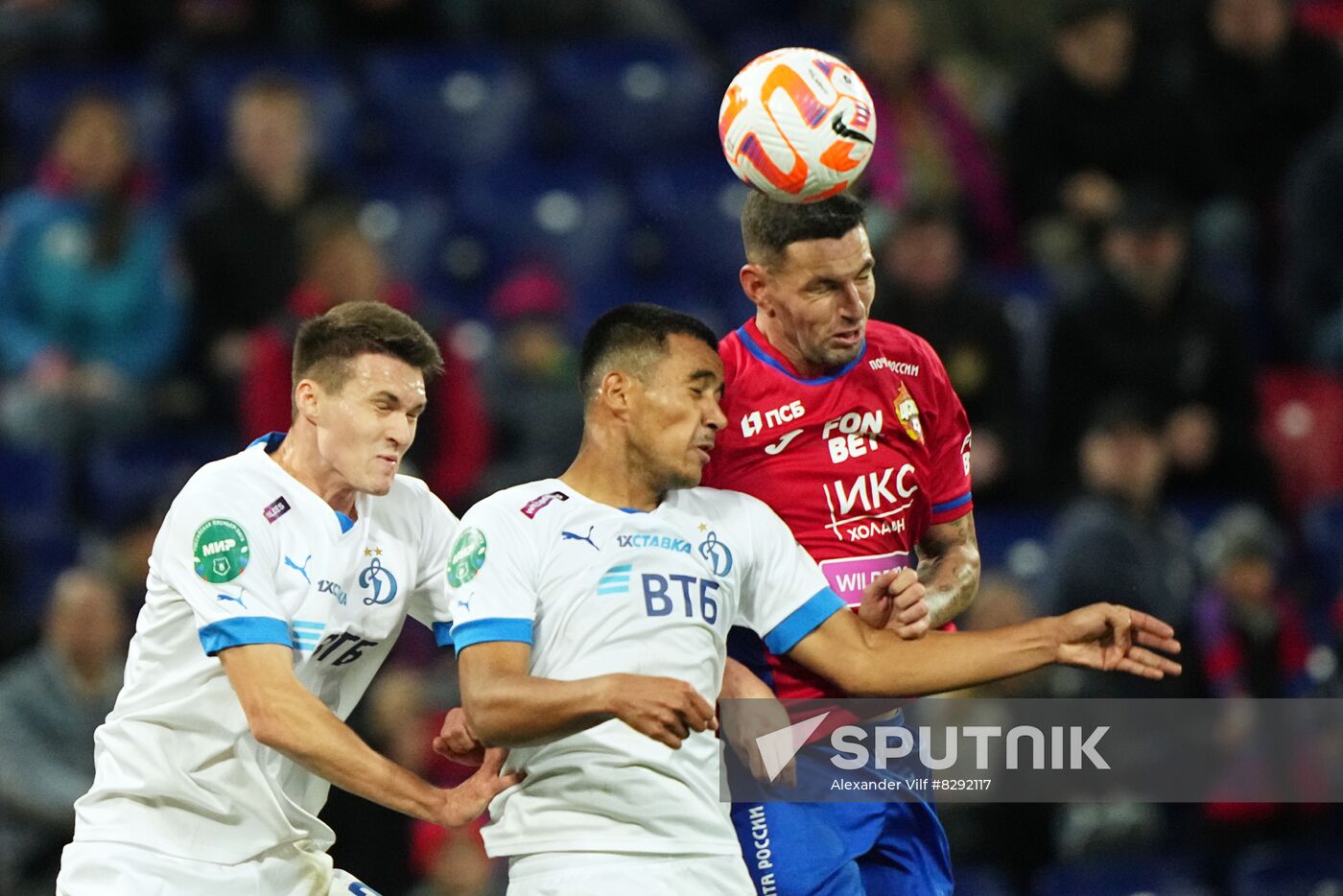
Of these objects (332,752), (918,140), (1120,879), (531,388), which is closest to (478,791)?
(332,752)

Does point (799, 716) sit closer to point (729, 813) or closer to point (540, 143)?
point (729, 813)

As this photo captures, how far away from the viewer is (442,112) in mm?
11500

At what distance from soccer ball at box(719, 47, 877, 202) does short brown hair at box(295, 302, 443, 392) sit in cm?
102

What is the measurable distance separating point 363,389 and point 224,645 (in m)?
0.76

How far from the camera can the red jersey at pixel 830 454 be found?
5.96 m

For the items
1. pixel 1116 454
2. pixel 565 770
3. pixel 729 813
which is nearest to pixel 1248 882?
pixel 1116 454

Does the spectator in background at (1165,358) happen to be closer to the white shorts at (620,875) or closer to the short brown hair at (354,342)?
the short brown hair at (354,342)

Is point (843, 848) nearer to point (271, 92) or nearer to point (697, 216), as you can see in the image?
point (271, 92)

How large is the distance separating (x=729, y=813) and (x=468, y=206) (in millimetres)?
6061

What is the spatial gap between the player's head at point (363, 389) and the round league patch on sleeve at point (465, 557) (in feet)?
1.07

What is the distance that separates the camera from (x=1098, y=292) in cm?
1040

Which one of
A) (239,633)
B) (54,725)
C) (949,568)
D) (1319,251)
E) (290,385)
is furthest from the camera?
(1319,251)

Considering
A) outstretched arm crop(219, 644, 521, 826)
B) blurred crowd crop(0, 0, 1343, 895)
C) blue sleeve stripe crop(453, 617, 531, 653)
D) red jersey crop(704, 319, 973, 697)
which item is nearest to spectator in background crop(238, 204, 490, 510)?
blurred crowd crop(0, 0, 1343, 895)

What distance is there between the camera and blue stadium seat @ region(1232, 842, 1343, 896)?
30.7ft
